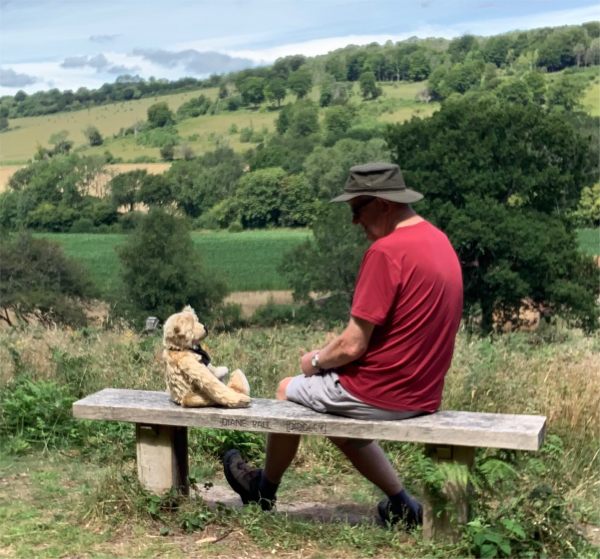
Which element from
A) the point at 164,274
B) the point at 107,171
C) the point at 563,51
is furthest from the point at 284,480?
the point at 563,51

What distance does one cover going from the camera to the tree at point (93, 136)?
2767 inches

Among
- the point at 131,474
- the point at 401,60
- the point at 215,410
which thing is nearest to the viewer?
the point at 215,410

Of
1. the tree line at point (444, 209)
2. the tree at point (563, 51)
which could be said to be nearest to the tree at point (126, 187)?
the tree line at point (444, 209)

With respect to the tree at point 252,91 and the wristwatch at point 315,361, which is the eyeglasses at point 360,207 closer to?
the wristwatch at point 315,361

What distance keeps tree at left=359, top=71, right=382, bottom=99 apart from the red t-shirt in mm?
79043

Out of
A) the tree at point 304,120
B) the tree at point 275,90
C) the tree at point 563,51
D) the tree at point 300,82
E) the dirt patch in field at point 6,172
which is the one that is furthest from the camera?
the tree at point 300,82

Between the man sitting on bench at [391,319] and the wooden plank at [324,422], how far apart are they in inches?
3.2

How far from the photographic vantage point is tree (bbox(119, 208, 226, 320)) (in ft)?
166

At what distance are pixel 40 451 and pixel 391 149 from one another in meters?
45.5

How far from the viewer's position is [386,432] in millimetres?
3713

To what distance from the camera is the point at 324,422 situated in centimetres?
379

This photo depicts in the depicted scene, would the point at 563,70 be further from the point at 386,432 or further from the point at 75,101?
the point at 386,432

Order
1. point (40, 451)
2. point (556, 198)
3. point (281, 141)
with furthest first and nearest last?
point (281, 141) → point (556, 198) → point (40, 451)

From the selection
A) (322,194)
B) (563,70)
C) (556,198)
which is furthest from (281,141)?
(556,198)
